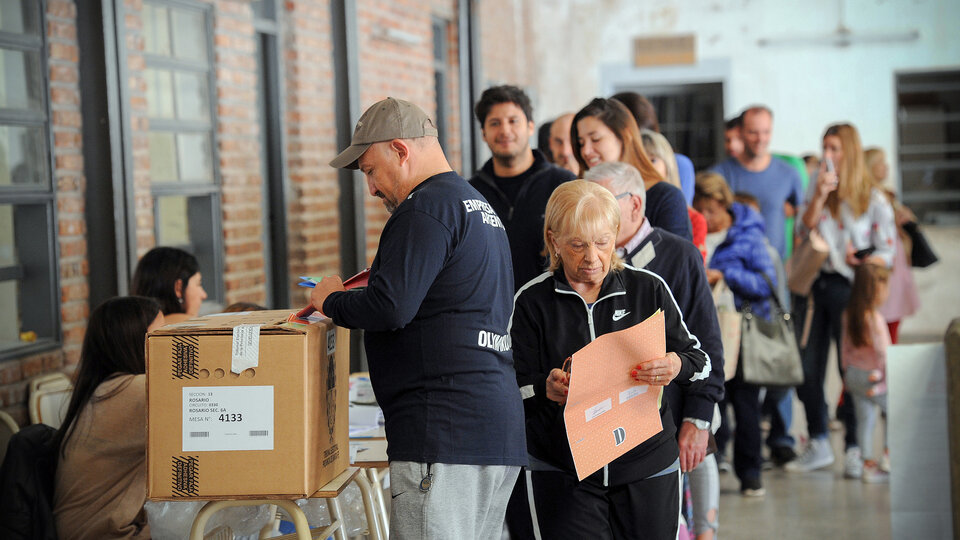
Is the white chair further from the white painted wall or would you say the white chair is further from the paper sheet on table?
the white painted wall

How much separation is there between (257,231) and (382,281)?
346 cm

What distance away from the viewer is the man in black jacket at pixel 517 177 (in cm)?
376

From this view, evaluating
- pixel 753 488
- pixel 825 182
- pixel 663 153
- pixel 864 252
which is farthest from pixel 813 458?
pixel 663 153

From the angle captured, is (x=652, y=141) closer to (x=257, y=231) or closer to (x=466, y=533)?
(x=466, y=533)

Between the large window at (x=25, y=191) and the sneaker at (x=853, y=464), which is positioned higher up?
the large window at (x=25, y=191)

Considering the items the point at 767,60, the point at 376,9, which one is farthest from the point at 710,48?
the point at 376,9

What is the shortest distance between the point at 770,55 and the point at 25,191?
8639mm

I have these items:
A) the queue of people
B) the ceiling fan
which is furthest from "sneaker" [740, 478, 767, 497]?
the ceiling fan

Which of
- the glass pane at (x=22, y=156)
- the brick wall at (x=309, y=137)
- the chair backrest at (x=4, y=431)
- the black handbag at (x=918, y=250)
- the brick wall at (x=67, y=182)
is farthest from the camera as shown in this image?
the black handbag at (x=918, y=250)

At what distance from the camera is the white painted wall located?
411 inches

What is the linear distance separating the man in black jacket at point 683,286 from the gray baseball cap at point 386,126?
0.73 m

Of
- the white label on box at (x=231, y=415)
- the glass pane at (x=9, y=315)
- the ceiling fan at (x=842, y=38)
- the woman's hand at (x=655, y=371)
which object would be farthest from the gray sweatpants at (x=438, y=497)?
the ceiling fan at (x=842, y=38)

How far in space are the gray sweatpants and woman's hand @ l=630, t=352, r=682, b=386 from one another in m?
0.42

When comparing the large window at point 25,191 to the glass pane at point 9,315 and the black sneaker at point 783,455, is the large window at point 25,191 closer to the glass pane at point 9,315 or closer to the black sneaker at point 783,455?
the glass pane at point 9,315
